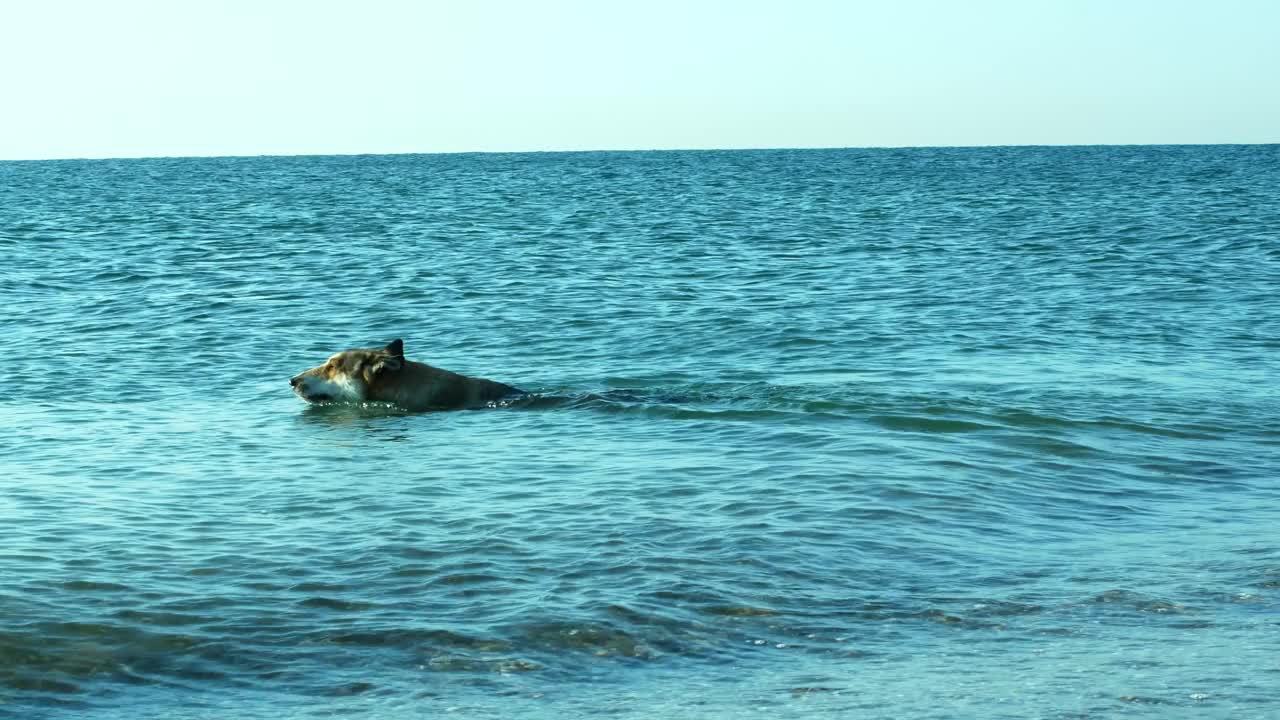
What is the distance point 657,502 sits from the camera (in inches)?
451

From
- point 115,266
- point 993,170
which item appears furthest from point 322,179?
point 115,266

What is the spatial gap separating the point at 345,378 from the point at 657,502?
19.6 ft

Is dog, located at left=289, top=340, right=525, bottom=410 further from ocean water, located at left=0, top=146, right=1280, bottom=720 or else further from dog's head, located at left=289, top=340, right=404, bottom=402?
ocean water, located at left=0, top=146, right=1280, bottom=720

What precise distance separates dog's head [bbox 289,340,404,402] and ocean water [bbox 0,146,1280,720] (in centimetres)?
35

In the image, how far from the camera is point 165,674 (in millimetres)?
7492

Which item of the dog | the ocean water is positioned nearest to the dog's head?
the dog

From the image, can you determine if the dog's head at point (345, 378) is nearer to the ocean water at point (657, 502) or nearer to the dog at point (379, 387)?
the dog at point (379, 387)

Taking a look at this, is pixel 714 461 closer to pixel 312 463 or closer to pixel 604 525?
pixel 604 525

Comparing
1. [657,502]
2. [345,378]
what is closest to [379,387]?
[345,378]

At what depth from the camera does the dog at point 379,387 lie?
16375mm

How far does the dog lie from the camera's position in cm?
1638

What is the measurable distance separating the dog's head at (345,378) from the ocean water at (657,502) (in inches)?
13.9

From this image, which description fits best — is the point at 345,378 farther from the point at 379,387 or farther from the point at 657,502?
the point at 657,502

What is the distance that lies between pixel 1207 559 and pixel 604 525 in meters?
3.94
